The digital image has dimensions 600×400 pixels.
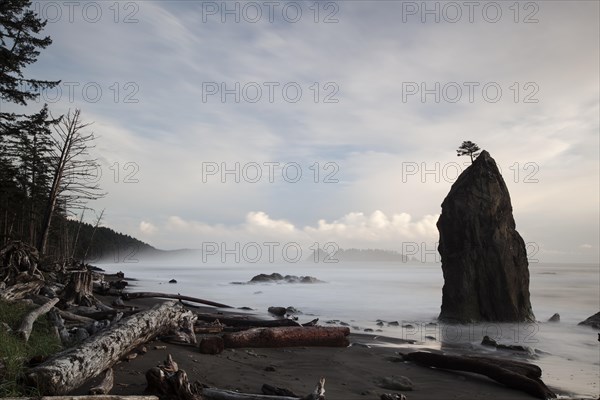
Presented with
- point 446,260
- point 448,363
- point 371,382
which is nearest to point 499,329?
point 446,260

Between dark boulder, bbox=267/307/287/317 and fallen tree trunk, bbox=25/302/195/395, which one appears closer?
fallen tree trunk, bbox=25/302/195/395

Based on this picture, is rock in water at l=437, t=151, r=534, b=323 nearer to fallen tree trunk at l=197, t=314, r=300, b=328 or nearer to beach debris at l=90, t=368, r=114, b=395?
fallen tree trunk at l=197, t=314, r=300, b=328

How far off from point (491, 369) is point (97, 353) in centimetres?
693

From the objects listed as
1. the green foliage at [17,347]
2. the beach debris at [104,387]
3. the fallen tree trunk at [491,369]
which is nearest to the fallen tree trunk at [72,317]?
the green foliage at [17,347]

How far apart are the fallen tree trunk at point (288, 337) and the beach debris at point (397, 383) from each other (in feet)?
10.00

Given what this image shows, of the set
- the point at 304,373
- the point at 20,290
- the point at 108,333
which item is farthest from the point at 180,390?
the point at 20,290

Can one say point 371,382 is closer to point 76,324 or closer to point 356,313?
point 76,324

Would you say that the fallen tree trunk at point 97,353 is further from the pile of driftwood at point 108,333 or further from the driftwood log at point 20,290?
the driftwood log at point 20,290

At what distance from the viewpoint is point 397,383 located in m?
7.54

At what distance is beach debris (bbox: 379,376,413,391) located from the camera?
7.46 meters

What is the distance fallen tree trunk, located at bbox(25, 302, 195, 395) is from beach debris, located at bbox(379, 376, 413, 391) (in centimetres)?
432

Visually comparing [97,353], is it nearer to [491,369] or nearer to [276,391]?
[276,391]

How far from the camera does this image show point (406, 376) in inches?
332

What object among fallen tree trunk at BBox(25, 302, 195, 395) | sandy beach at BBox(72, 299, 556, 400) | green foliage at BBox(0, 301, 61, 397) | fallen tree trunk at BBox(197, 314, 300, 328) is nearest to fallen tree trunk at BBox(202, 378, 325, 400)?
sandy beach at BBox(72, 299, 556, 400)
